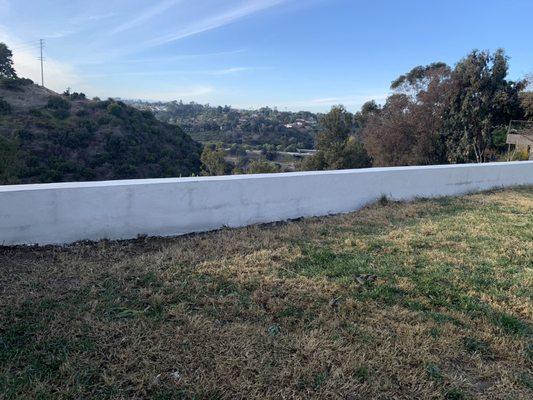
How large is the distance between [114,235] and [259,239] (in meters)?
1.47

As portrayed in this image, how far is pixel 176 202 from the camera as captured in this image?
436 cm

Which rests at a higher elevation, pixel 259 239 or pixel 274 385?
pixel 259 239

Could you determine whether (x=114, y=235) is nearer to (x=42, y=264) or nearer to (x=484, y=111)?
(x=42, y=264)

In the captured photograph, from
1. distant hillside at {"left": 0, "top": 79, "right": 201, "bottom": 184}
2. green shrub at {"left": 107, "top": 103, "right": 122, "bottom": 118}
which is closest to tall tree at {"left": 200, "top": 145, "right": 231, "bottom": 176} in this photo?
distant hillside at {"left": 0, "top": 79, "right": 201, "bottom": 184}

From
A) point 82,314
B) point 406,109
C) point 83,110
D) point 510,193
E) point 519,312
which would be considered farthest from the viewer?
point 83,110

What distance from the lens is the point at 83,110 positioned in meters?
35.4

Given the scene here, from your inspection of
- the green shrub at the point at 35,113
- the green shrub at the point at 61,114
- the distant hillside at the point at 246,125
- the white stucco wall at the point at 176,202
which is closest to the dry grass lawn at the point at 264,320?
the white stucco wall at the point at 176,202

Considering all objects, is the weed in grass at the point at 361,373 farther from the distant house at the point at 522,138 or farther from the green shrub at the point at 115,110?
the green shrub at the point at 115,110

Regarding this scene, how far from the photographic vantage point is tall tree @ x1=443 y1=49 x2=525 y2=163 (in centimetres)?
1775

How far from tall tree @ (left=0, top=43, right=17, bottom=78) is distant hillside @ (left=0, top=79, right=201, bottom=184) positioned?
4769 mm

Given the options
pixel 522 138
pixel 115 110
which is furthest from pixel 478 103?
pixel 115 110

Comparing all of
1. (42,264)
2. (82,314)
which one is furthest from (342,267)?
(42,264)

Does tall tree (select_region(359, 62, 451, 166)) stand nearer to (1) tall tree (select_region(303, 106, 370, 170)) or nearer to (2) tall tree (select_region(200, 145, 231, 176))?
(1) tall tree (select_region(303, 106, 370, 170))

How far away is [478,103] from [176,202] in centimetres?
1776
